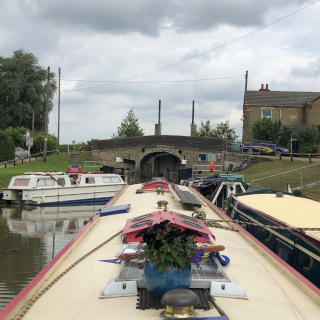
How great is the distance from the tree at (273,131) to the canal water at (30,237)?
1836cm

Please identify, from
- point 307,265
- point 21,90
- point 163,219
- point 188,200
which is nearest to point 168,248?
point 163,219

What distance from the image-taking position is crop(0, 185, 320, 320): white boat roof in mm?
3672

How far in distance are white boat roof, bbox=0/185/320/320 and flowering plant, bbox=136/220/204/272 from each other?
39 cm

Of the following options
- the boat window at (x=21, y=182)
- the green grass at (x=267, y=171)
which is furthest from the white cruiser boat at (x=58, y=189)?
the green grass at (x=267, y=171)

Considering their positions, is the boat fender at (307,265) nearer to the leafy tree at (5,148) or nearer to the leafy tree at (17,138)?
the leafy tree at (5,148)

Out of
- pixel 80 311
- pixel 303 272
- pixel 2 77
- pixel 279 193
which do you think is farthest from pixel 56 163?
pixel 80 311

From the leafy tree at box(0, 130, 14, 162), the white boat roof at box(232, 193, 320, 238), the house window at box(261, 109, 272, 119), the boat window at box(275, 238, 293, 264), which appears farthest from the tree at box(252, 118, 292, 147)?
the boat window at box(275, 238, 293, 264)

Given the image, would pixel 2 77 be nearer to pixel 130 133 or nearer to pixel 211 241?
pixel 130 133

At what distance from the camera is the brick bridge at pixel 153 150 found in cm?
3756

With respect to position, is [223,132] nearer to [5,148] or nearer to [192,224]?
[5,148]

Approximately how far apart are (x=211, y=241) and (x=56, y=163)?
3313 centimetres

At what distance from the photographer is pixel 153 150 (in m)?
39.3

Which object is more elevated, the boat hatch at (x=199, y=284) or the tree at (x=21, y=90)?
the tree at (x=21, y=90)

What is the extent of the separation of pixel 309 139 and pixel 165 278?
32670mm
